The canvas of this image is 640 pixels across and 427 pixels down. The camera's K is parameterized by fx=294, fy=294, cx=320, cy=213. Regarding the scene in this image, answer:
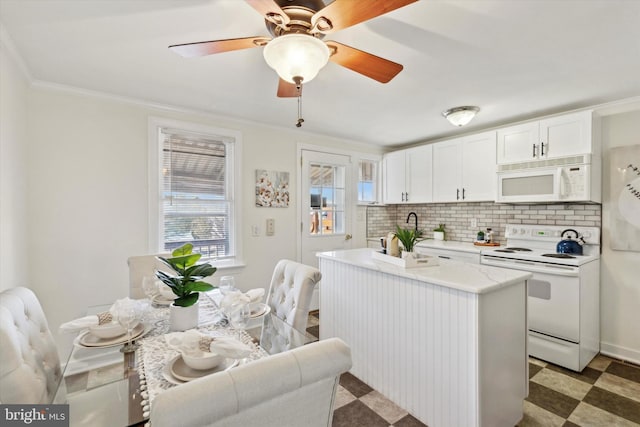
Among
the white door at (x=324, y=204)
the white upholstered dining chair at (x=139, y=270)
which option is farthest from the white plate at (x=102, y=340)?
the white door at (x=324, y=204)

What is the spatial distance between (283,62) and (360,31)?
0.63m

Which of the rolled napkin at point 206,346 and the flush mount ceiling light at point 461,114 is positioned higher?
the flush mount ceiling light at point 461,114

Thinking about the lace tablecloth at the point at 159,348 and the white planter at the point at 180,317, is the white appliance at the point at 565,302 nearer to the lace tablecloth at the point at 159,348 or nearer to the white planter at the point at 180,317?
the lace tablecloth at the point at 159,348

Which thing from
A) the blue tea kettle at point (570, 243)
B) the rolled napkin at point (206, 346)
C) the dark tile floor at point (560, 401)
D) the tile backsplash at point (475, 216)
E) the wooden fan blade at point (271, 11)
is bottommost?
the dark tile floor at point (560, 401)

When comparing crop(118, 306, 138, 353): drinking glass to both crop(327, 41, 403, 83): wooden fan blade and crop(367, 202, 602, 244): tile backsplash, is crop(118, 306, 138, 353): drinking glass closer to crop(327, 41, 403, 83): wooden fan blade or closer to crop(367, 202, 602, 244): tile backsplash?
crop(327, 41, 403, 83): wooden fan blade

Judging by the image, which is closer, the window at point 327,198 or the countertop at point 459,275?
the countertop at point 459,275

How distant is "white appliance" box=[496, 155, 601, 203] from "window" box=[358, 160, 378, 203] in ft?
5.87

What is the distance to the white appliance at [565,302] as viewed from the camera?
2.45 m

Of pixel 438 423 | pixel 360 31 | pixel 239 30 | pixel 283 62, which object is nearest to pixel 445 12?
pixel 360 31

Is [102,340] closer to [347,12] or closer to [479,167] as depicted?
[347,12]

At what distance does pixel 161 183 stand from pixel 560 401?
370 cm

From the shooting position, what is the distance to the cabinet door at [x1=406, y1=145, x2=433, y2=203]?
403cm

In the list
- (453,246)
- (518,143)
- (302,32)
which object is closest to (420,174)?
(453,246)

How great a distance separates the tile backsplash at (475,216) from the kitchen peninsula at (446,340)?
5.95ft
